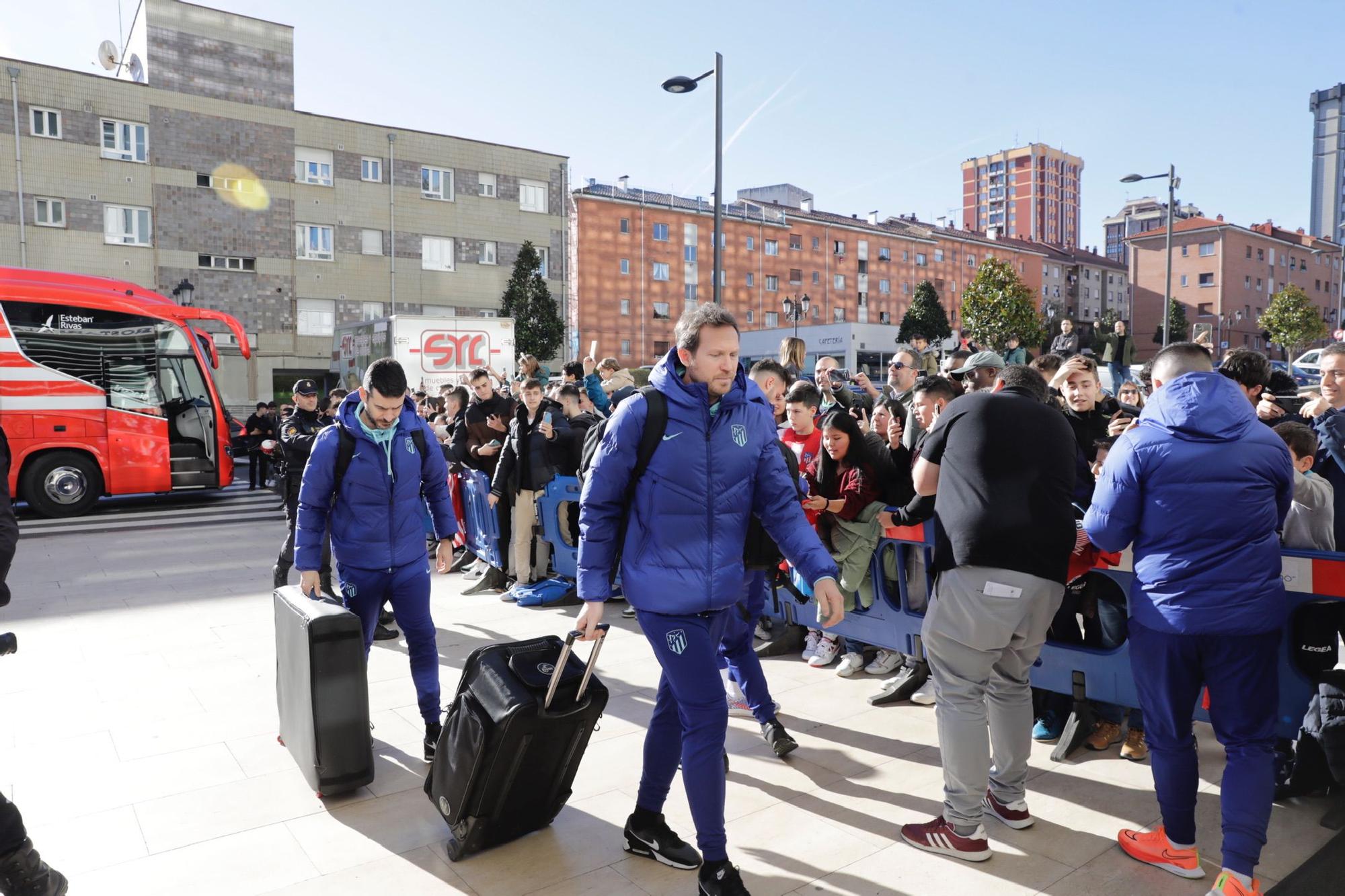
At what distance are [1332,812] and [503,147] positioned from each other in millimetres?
37508

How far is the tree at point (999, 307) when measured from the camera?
54.9 metres

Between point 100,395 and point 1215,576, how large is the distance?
50.4 ft

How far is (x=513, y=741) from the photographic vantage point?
3.25 m

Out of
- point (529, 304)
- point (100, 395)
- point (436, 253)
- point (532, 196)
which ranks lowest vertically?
point (100, 395)

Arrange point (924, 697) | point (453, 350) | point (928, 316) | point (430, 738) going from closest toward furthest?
point (430, 738) < point (924, 697) < point (453, 350) < point (928, 316)

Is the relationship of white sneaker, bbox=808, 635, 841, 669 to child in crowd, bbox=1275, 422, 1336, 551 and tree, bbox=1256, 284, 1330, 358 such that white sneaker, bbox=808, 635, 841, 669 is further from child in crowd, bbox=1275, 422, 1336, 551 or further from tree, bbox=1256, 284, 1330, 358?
tree, bbox=1256, 284, 1330, 358

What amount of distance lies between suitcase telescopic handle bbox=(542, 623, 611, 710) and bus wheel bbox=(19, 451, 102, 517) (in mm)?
13551

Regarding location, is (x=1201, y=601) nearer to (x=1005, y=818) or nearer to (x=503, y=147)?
(x=1005, y=818)

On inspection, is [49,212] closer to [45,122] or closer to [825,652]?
[45,122]

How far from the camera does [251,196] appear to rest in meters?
32.0

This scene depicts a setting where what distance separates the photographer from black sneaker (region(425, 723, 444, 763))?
4340 millimetres

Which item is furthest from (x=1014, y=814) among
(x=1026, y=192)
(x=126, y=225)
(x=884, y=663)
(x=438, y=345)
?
(x=1026, y=192)

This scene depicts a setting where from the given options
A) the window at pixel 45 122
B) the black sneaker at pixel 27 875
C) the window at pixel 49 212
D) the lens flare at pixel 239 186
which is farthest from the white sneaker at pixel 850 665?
the window at pixel 45 122

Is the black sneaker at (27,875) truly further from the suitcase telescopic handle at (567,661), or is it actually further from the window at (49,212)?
the window at (49,212)
